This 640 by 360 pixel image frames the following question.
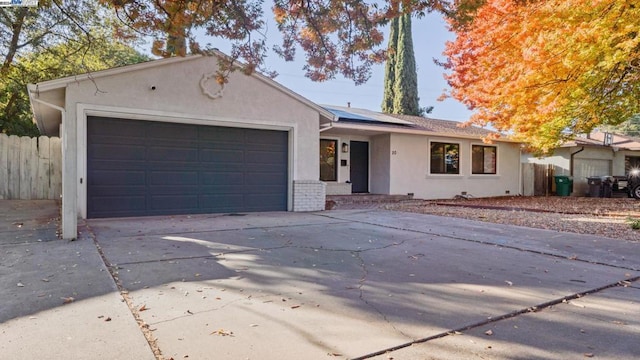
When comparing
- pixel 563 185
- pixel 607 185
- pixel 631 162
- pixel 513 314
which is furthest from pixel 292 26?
pixel 631 162

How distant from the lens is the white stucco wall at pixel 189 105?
795cm

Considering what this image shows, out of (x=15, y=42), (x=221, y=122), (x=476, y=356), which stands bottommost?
(x=476, y=356)

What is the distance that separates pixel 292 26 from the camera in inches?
250

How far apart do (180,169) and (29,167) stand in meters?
6.25

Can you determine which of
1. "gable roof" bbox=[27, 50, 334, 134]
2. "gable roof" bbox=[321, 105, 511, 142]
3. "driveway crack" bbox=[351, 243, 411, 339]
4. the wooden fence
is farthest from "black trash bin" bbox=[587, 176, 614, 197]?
the wooden fence

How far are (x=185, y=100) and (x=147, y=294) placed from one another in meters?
6.42

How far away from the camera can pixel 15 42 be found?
510 inches

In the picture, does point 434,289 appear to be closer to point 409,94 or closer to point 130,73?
point 130,73

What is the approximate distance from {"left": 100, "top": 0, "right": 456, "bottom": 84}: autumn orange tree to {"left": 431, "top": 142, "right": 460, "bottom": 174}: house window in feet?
31.5

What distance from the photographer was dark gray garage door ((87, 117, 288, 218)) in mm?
8398

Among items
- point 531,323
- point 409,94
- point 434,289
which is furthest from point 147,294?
point 409,94

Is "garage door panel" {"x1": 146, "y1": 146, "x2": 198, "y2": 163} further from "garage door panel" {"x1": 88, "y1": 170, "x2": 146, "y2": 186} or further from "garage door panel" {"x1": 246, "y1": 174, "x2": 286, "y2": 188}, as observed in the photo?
"garage door panel" {"x1": 246, "y1": 174, "x2": 286, "y2": 188}

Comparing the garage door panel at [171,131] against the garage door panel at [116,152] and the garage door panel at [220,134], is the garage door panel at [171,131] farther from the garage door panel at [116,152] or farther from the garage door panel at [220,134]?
the garage door panel at [116,152]

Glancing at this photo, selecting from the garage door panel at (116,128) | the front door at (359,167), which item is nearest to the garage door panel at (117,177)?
the garage door panel at (116,128)
